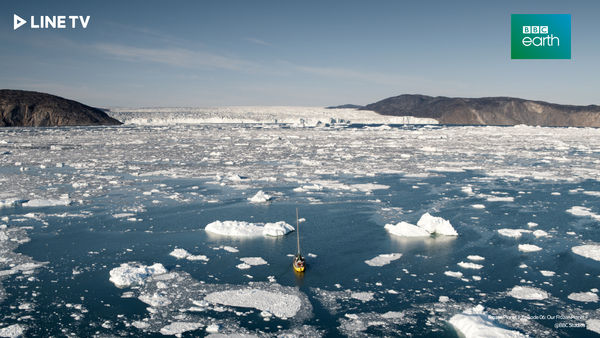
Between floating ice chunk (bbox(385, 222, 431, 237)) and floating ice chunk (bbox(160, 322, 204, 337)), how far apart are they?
5.34 m

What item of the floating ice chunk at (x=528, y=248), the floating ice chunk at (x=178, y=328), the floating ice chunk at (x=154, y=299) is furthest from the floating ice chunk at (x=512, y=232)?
the floating ice chunk at (x=154, y=299)

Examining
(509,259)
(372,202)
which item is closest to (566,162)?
(372,202)

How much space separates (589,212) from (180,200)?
444 inches

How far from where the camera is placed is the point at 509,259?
789 cm

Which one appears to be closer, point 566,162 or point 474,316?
point 474,316

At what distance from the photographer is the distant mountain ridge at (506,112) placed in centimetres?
12006

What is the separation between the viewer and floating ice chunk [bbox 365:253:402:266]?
25.2ft

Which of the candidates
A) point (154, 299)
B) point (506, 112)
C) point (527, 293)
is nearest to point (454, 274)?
point (527, 293)

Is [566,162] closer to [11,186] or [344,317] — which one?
[344,317]

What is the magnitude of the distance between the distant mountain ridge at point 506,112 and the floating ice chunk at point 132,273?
13448 centimetres

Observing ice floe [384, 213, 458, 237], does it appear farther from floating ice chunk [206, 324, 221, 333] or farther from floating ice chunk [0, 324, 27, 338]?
floating ice chunk [0, 324, 27, 338]

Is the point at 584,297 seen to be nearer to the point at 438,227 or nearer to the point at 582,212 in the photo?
the point at 438,227

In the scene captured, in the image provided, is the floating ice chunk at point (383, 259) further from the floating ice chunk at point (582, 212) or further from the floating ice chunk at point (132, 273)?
the floating ice chunk at point (582, 212)

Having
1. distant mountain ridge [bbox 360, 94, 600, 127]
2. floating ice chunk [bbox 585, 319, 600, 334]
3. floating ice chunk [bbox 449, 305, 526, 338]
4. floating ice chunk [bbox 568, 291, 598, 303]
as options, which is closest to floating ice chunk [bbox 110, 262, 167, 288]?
floating ice chunk [bbox 449, 305, 526, 338]
